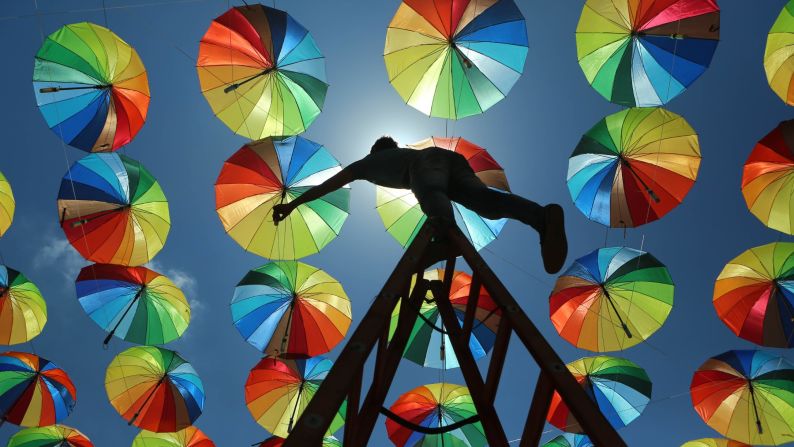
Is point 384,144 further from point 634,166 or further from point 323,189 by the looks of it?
point 634,166

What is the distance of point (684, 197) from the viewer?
319 inches

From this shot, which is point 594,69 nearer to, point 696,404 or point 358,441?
point 696,404

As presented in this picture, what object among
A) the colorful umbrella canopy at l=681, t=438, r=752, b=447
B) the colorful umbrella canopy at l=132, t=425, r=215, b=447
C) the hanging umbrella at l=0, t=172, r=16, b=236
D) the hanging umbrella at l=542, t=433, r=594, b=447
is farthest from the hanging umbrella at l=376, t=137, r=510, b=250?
the colorful umbrella canopy at l=132, t=425, r=215, b=447

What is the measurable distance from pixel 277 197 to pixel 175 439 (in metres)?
6.21

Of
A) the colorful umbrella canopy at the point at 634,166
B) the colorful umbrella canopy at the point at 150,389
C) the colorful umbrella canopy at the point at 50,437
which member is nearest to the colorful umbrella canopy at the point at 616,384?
the colorful umbrella canopy at the point at 634,166

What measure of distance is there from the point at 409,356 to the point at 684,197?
5.27m

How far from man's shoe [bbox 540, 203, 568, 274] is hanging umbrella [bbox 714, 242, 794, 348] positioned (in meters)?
7.66

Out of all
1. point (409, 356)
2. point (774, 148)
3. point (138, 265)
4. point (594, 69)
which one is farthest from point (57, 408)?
point (774, 148)

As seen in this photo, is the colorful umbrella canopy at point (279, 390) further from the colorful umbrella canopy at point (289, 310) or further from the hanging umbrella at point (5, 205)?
the hanging umbrella at point (5, 205)

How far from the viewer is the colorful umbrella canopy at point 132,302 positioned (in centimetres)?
877

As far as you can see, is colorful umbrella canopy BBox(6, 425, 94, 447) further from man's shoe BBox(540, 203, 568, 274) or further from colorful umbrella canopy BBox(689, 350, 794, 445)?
colorful umbrella canopy BBox(689, 350, 794, 445)

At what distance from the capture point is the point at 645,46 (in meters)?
7.93

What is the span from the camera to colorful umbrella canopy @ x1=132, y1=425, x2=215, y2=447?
10453mm

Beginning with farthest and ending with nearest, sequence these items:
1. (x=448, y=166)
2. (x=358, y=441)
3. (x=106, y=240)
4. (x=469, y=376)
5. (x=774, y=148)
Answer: (x=106, y=240) < (x=774, y=148) < (x=448, y=166) < (x=469, y=376) < (x=358, y=441)
